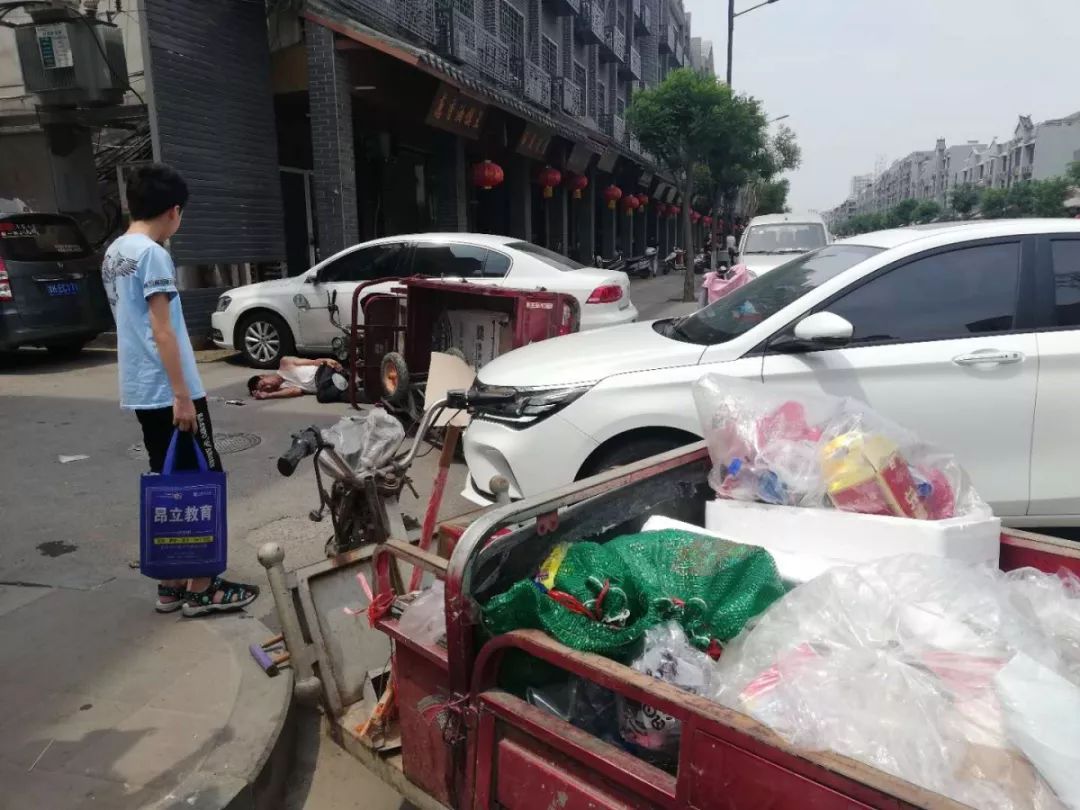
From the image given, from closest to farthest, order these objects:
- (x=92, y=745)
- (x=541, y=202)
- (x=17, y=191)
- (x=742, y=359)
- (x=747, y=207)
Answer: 1. (x=92, y=745)
2. (x=742, y=359)
3. (x=17, y=191)
4. (x=541, y=202)
5. (x=747, y=207)

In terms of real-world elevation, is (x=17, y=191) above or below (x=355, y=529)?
above

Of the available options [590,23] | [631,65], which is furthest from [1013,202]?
[590,23]

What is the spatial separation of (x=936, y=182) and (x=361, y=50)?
158 meters

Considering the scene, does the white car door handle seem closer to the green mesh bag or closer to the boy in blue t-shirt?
the green mesh bag

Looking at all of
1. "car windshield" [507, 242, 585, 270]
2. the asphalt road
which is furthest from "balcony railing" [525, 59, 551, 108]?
the asphalt road

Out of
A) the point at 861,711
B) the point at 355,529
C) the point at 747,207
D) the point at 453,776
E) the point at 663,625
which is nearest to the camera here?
the point at 861,711

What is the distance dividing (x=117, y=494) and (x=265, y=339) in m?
4.24

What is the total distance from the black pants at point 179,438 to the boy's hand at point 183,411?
7cm

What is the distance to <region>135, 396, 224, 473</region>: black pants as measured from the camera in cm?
330

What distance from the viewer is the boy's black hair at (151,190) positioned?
10.3 ft

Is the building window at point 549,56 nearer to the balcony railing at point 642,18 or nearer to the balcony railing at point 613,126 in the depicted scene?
the balcony railing at point 613,126

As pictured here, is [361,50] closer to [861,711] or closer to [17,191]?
[17,191]

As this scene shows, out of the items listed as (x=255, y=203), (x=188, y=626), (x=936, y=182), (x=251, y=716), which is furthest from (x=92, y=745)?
(x=936, y=182)

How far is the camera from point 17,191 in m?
12.7
